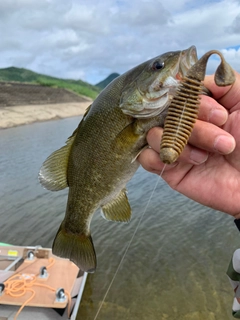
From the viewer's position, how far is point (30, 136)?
2630cm

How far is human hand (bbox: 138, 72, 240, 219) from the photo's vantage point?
1.94 meters

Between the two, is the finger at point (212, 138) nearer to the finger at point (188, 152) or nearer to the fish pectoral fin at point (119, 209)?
the finger at point (188, 152)

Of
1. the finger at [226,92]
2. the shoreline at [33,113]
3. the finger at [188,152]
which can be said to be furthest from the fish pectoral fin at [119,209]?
the shoreline at [33,113]

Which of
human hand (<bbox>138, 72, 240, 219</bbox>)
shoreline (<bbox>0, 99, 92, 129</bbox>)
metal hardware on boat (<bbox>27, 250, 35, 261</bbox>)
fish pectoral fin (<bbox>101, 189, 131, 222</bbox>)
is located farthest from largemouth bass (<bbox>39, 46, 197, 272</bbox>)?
shoreline (<bbox>0, 99, 92, 129</bbox>)

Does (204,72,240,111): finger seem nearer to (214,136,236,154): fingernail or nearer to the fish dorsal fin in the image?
(214,136,236,154): fingernail

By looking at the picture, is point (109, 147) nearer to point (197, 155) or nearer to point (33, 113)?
point (197, 155)

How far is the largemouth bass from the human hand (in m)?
0.15

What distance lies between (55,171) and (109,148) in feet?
1.98

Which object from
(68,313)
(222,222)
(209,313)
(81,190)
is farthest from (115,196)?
(222,222)

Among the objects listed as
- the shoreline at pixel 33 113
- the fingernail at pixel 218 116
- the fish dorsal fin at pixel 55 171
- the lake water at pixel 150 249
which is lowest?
the shoreline at pixel 33 113

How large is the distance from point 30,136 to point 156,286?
69.8 feet

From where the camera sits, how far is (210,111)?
1.95 m

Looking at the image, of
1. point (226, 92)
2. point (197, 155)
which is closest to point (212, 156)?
point (197, 155)

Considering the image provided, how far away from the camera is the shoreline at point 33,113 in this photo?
31869mm
